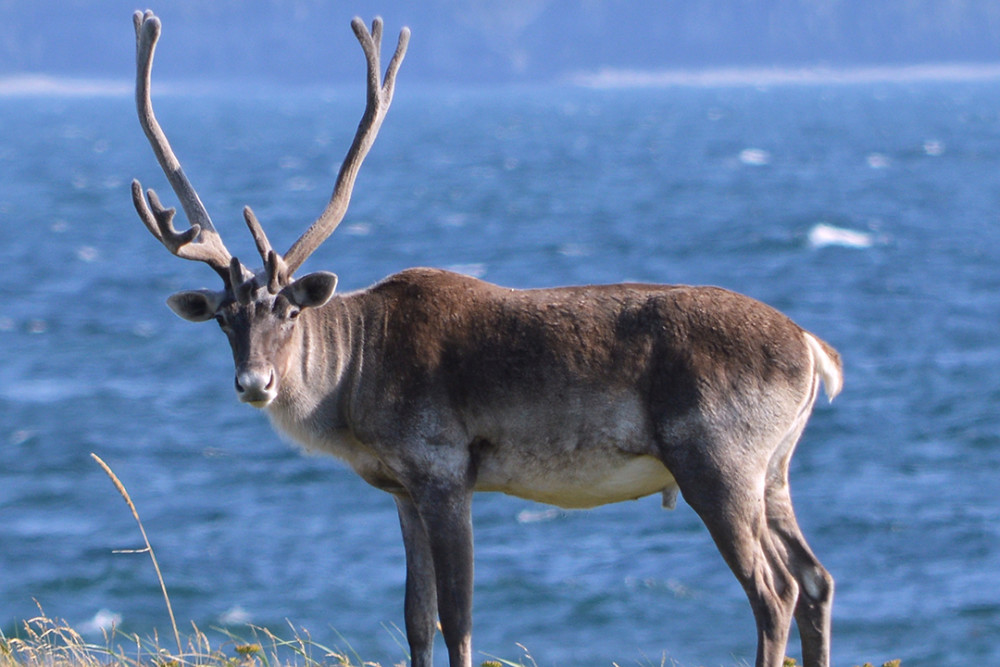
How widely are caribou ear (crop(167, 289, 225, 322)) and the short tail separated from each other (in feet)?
10.1

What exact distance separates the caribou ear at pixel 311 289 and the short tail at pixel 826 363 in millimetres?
2507

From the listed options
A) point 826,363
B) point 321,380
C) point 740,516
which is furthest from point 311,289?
point 826,363

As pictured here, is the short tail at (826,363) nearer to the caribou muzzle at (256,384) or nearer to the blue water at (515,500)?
the caribou muzzle at (256,384)

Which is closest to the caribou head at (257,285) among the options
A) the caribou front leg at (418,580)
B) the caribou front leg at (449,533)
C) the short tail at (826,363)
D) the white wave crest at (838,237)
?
the caribou front leg at (449,533)

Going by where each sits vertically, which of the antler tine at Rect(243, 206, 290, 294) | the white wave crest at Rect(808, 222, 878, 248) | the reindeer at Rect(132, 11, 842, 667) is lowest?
the white wave crest at Rect(808, 222, 878, 248)

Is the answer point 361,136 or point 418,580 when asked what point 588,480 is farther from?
point 361,136

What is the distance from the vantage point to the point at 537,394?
27.1ft

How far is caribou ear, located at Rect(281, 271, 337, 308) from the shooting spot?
26.9 ft

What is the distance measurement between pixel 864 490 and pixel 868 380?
A: 913cm

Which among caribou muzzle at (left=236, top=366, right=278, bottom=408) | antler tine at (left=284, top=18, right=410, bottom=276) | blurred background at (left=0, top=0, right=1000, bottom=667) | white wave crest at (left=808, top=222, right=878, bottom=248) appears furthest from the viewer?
white wave crest at (left=808, top=222, right=878, bottom=248)

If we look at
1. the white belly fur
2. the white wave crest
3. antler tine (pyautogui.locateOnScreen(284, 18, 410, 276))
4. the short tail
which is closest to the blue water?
the white wave crest

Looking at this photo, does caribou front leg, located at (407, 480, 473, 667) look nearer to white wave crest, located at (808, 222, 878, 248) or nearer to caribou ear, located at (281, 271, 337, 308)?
caribou ear, located at (281, 271, 337, 308)

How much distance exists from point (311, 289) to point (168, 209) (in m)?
0.90

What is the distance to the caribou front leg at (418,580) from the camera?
877 cm
